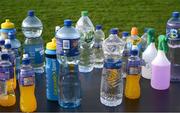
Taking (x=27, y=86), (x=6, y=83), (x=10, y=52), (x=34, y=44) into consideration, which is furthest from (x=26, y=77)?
(x=34, y=44)

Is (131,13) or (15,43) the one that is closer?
(15,43)

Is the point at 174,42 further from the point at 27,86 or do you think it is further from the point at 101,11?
the point at 101,11

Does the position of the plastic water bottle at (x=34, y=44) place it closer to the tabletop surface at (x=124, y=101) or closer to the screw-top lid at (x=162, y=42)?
the tabletop surface at (x=124, y=101)

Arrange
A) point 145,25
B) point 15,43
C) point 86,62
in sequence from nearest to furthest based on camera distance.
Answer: point 15,43 < point 86,62 < point 145,25

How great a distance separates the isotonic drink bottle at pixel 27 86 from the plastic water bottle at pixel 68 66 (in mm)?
124

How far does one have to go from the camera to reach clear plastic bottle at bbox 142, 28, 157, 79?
6.76 feet

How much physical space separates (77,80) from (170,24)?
1.95 ft

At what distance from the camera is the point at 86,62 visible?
222 centimetres

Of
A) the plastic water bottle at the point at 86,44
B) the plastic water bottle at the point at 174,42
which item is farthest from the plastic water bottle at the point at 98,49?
the plastic water bottle at the point at 174,42

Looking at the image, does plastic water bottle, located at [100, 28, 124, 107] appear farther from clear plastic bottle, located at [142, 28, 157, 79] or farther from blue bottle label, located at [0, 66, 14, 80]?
blue bottle label, located at [0, 66, 14, 80]

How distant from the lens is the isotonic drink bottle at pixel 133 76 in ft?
5.85

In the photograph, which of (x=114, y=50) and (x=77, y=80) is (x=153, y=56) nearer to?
(x=114, y=50)

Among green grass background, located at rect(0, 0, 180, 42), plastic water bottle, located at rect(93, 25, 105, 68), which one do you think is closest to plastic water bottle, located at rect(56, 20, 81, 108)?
plastic water bottle, located at rect(93, 25, 105, 68)

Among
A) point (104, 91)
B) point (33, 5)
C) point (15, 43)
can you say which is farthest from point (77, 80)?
point (33, 5)
